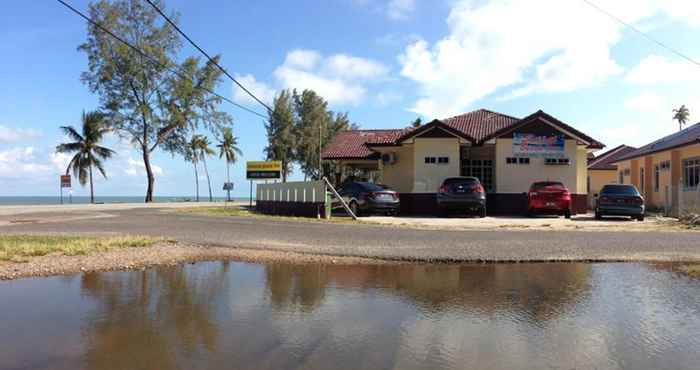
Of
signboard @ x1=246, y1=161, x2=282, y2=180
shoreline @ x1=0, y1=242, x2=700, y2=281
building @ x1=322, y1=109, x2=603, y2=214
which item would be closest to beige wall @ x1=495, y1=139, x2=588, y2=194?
building @ x1=322, y1=109, x2=603, y2=214

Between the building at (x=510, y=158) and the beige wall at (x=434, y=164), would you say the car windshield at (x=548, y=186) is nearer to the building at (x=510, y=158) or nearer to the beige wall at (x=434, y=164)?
the building at (x=510, y=158)

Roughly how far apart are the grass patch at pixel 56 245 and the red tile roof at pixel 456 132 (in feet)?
56.7

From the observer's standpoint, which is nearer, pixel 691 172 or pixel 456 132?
pixel 456 132

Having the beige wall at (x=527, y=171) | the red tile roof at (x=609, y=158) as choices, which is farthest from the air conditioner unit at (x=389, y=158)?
the red tile roof at (x=609, y=158)

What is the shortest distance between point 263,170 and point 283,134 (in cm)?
2296

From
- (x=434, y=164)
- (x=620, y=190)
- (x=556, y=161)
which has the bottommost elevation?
(x=620, y=190)

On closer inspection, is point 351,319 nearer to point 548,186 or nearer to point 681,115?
point 548,186

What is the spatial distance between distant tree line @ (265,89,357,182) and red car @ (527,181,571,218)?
34.6 m

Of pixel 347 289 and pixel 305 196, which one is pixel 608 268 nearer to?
pixel 347 289

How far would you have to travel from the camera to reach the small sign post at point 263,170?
33.5 meters

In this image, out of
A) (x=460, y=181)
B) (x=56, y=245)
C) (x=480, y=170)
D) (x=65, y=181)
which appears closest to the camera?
(x=56, y=245)

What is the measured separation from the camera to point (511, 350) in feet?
15.3

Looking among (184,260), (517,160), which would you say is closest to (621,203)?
(517,160)

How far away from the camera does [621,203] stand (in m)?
21.2
